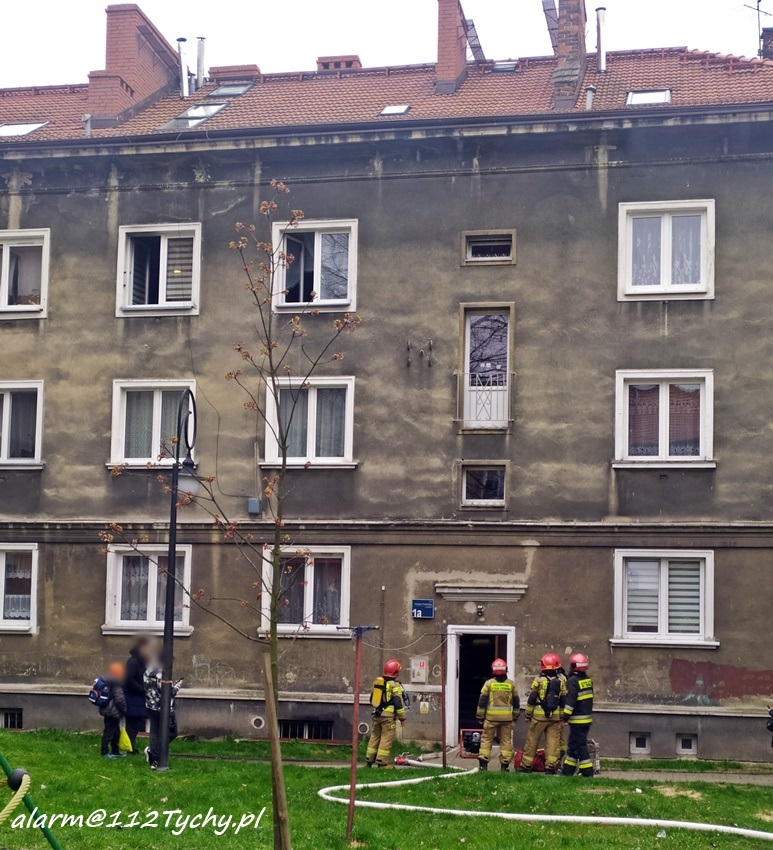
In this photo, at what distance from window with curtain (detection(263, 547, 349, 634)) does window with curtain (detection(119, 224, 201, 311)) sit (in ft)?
17.7

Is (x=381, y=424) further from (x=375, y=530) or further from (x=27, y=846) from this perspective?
(x=27, y=846)

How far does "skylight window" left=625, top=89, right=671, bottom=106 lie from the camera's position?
82.3 ft

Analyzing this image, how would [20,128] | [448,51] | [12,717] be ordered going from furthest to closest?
[20,128], [448,51], [12,717]

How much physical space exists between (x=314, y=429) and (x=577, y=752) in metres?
7.84

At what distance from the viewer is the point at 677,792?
58.7 feet

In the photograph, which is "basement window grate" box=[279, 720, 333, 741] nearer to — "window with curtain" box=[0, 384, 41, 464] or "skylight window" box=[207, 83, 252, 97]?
"window with curtain" box=[0, 384, 41, 464]

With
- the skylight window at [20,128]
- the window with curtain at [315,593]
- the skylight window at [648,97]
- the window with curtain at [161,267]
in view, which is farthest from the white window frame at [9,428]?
the skylight window at [648,97]

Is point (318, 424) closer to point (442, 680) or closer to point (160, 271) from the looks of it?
point (160, 271)

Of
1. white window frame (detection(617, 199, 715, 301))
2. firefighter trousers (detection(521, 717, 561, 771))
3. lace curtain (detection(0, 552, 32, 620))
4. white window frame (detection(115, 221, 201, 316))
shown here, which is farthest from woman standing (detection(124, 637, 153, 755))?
white window frame (detection(617, 199, 715, 301))

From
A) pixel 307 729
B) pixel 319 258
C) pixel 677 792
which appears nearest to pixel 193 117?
pixel 319 258

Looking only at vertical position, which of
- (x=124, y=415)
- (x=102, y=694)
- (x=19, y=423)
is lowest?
(x=102, y=694)

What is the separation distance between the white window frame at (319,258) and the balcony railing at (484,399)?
99.6 inches

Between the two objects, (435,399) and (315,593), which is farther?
(315,593)

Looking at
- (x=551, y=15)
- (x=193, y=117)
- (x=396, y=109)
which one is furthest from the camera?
(x=551, y=15)
